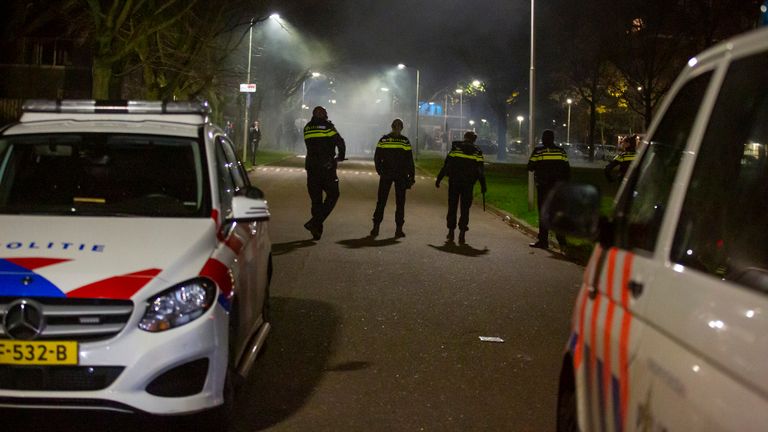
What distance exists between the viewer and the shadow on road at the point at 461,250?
44.8ft

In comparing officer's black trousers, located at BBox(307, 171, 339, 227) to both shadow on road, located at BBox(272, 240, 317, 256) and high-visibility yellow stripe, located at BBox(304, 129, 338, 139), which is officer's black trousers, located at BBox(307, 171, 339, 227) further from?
high-visibility yellow stripe, located at BBox(304, 129, 338, 139)

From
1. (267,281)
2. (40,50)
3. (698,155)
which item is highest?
(40,50)

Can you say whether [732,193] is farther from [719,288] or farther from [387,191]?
[387,191]

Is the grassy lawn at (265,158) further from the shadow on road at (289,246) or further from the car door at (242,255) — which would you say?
the car door at (242,255)

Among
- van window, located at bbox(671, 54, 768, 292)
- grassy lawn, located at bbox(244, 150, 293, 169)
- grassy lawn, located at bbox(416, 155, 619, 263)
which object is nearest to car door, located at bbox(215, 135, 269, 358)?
van window, located at bbox(671, 54, 768, 292)

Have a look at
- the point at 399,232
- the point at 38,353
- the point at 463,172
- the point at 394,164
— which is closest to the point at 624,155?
the point at 463,172

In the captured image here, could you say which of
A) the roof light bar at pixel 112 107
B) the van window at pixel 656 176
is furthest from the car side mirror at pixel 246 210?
the van window at pixel 656 176

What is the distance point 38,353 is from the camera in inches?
173

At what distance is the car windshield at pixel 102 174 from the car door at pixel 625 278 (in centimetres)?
273

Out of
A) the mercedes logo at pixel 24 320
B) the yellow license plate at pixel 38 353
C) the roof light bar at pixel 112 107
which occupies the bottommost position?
the yellow license plate at pixel 38 353

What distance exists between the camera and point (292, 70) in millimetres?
57062

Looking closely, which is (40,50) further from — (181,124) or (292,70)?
(181,124)

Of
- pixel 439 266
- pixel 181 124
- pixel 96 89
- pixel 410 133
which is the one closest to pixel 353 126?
pixel 410 133

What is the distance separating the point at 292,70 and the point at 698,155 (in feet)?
182
